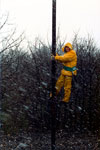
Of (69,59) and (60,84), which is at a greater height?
(69,59)

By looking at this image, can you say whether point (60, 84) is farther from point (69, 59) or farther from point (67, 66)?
point (69, 59)

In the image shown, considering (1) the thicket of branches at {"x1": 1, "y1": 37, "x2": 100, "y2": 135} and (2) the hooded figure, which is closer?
(2) the hooded figure

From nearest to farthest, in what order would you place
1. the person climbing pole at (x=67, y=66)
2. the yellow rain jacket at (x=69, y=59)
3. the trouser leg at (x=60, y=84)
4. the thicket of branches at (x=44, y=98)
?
1. the yellow rain jacket at (x=69, y=59)
2. the person climbing pole at (x=67, y=66)
3. the trouser leg at (x=60, y=84)
4. the thicket of branches at (x=44, y=98)

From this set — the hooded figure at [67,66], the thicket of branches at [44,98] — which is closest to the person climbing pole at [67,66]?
the hooded figure at [67,66]

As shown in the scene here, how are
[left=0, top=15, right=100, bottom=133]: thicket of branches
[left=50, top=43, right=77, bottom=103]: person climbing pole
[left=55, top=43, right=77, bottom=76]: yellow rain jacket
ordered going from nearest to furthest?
1. [left=55, top=43, right=77, bottom=76]: yellow rain jacket
2. [left=50, top=43, right=77, bottom=103]: person climbing pole
3. [left=0, top=15, right=100, bottom=133]: thicket of branches

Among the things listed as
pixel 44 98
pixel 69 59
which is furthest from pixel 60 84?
pixel 44 98

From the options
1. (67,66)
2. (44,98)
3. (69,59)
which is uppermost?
(69,59)

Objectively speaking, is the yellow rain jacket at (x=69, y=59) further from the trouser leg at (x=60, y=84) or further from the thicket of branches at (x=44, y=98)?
the thicket of branches at (x=44, y=98)

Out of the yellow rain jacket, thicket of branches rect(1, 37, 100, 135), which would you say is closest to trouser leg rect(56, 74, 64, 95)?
the yellow rain jacket

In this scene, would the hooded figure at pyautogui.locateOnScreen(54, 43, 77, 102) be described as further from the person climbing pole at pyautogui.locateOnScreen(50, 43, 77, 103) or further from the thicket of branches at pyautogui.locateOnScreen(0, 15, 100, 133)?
the thicket of branches at pyautogui.locateOnScreen(0, 15, 100, 133)

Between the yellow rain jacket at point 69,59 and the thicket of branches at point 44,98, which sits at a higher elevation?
the yellow rain jacket at point 69,59

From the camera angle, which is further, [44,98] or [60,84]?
[44,98]

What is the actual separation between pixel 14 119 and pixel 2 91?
152cm

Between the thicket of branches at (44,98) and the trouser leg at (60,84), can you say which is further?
the thicket of branches at (44,98)
